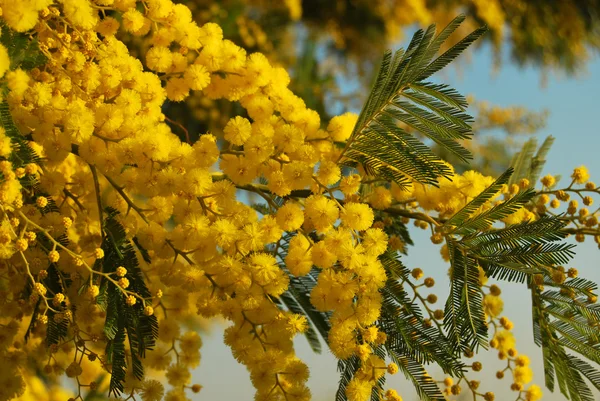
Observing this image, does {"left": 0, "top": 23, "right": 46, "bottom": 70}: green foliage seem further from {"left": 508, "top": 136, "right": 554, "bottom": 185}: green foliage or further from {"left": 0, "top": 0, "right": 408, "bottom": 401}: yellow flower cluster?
{"left": 508, "top": 136, "right": 554, "bottom": 185}: green foliage

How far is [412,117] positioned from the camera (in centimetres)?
81

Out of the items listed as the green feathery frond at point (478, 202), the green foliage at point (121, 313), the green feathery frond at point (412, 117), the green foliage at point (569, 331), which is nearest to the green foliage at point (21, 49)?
the green foliage at point (121, 313)

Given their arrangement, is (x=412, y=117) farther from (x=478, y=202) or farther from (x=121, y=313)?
(x=121, y=313)

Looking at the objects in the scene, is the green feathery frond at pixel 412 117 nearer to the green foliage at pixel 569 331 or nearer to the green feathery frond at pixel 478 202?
the green feathery frond at pixel 478 202

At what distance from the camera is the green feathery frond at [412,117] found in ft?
2.56

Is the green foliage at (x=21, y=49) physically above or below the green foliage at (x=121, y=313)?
above

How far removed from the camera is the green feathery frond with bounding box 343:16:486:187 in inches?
30.7

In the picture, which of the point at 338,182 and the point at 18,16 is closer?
the point at 18,16

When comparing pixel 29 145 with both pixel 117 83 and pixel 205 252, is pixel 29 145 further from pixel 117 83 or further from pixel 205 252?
pixel 205 252

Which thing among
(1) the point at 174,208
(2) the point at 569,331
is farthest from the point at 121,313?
(2) the point at 569,331

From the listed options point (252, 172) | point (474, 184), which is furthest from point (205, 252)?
point (474, 184)

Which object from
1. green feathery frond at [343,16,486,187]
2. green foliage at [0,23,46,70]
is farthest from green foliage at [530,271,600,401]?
green foliage at [0,23,46,70]

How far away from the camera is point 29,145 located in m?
0.76

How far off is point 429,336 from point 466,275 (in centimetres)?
8
